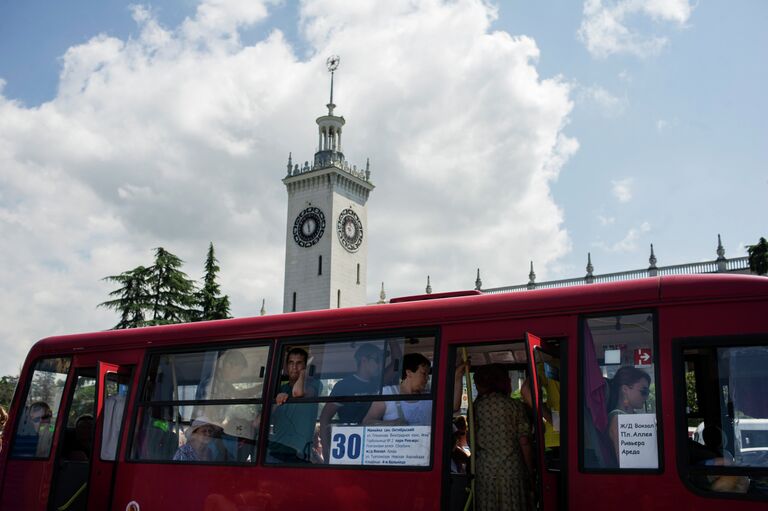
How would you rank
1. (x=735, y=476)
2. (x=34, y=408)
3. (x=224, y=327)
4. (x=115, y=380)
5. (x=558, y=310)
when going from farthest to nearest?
(x=34, y=408)
(x=115, y=380)
(x=224, y=327)
(x=558, y=310)
(x=735, y=476)

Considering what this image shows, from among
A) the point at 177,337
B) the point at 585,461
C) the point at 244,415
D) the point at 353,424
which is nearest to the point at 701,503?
the point at 585,461

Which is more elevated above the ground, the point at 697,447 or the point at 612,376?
the point at 612,376

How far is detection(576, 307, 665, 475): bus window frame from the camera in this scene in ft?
16.2

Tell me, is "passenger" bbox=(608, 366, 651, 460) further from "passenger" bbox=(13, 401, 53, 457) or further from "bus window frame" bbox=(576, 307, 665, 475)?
"passenger" bbox=(13, 401, 53, 457)

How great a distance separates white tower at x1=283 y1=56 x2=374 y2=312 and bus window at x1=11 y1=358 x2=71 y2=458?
42992mm

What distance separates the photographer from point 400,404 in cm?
598

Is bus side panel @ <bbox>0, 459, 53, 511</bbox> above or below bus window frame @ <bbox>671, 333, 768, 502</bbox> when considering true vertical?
below

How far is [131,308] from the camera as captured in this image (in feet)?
110

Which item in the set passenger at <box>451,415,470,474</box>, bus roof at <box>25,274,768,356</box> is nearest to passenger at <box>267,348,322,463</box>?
bus roof at <box>25,274,768,356</box>

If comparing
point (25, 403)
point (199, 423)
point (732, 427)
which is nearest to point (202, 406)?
point (199, 423)

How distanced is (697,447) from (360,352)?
2.74 meters

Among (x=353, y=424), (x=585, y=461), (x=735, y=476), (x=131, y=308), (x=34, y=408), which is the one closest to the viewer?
(x=735, y=476)

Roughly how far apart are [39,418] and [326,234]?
146 ft

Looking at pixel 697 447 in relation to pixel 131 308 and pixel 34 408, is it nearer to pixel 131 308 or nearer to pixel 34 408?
pixel 34 408
